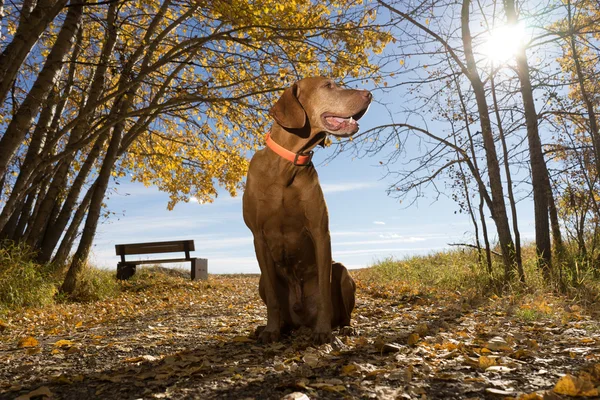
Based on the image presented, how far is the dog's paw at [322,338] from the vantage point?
11.8 feet

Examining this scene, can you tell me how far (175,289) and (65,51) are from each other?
6430 mm

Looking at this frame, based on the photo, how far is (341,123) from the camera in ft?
10.9

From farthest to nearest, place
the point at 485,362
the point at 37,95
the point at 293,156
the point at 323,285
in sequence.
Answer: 1. the point at 37,95
2. the point at 323,285
3. the point at 293,156
4. the point at 485,362

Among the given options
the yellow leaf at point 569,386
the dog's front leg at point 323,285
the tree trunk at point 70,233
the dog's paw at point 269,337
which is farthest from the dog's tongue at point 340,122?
the tree trunk at point 70,233

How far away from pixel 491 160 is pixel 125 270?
36.3ft

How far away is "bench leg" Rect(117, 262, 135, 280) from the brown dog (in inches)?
434

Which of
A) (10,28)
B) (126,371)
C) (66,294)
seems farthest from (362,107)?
(10,28)

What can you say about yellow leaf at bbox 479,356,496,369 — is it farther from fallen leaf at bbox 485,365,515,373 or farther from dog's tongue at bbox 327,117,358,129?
dog's tongue at bbox 327,117,358,129

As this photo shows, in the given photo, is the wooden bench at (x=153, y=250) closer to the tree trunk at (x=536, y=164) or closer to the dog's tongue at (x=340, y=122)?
the tree trunk at (x=536, y=164)

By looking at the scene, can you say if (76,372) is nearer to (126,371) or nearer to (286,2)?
(126,371)

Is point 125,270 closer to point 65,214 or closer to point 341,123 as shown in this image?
point 65,214

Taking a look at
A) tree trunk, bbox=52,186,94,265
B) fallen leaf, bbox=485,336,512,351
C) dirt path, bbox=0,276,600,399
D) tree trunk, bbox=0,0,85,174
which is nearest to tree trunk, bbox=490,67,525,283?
dirt path, bbox=0,276,600,399

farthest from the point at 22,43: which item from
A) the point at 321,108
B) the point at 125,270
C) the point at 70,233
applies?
the point at 125,270

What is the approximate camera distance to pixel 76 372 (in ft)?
10.5
